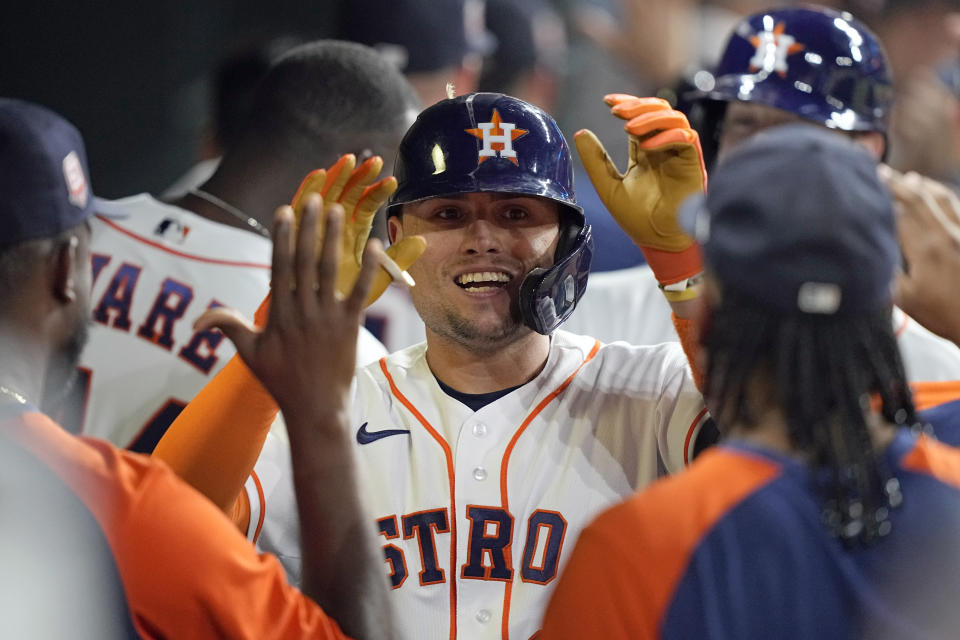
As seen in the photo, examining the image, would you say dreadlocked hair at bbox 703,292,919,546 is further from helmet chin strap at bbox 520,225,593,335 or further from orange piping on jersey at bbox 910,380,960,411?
helmet chin strap at bbox 520,225,593,335

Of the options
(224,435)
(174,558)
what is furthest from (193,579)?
(224,435)

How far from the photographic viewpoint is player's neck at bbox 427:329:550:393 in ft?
9.61

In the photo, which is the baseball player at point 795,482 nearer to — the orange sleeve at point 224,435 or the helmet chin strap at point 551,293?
the orange sleeve at point 224,435

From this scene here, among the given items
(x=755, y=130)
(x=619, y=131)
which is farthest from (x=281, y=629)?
(x=619, y=131)

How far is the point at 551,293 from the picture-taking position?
2.79 metres

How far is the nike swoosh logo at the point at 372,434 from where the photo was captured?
2.80 m

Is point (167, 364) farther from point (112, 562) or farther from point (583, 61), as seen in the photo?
point (583, 61)

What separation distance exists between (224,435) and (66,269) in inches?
17.0

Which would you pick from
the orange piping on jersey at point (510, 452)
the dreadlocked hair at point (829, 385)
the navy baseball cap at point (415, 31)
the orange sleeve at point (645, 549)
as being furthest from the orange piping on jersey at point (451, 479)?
the navy baseball cap at point (415, 31)

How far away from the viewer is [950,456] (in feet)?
5.74

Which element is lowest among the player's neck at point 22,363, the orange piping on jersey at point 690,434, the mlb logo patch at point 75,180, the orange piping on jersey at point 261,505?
the orange piping on jersey at point 261,505

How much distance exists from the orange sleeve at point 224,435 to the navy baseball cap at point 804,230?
107 cm

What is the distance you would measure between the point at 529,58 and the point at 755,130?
2854 mm

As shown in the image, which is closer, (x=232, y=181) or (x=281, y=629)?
(x=281, y=629)
